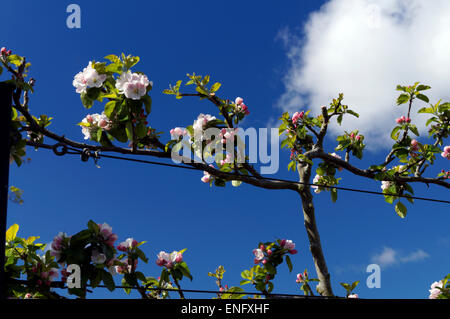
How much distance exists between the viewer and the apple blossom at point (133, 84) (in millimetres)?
2549

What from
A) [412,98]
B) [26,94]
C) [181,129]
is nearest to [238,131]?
[181,129]

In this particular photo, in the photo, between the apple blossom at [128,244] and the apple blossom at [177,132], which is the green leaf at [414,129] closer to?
the apple blossom at [177,132]

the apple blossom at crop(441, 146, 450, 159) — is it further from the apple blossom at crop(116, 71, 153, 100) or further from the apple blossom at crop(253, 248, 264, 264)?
the apple blossom at crop(116, 71, 153, 100)

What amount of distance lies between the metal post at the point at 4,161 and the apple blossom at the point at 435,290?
3606 mm

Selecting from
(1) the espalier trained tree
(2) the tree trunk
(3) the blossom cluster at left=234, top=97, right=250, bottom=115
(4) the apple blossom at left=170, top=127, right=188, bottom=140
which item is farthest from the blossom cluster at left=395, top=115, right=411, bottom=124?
(4) the apple blossom at left=170, top=127, right=188, bottom=140

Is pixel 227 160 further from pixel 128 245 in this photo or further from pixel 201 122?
pixel 128 245

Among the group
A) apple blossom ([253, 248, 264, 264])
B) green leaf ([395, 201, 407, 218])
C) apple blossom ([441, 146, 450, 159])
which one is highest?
apple blossom ([441, 146, 450, 159])

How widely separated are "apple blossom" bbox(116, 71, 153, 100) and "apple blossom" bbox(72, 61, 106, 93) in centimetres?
21

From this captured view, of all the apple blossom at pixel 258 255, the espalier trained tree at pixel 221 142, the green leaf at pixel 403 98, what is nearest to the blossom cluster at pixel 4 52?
the espalier trained tree at pixel 221 142

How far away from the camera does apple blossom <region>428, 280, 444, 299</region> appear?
12.9ft

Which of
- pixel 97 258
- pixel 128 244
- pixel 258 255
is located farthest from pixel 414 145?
pixel 97 258

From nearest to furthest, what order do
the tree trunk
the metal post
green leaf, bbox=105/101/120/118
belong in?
1. the metal post
2. green leaf, bbox=105/101/120/118
3. the tree trunk

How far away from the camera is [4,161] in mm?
1938

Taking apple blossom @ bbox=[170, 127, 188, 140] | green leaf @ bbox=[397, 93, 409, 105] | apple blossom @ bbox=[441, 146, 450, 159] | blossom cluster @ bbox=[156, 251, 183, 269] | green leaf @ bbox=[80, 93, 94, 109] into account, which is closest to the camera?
green leaf @ bbox=[80, 93, 94, 109]
